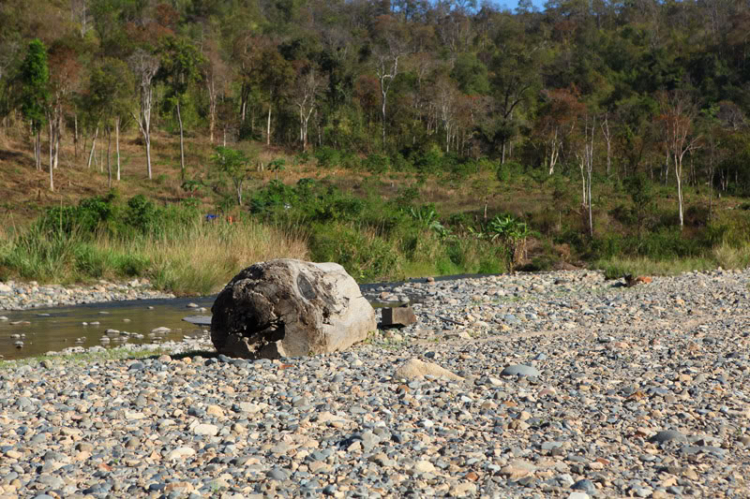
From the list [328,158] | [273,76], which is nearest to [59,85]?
[328,158]

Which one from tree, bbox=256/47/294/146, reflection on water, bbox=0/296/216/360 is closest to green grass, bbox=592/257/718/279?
reflection on water, bbox=0/296/216/360

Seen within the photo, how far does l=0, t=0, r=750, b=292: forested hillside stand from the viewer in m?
26.3

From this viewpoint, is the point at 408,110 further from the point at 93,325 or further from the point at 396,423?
the point at 396,423

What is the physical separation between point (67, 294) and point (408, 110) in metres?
37.1

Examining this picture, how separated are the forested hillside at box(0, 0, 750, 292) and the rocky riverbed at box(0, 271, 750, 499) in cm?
1161

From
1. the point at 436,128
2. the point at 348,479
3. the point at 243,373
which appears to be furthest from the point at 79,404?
the point at 436,128

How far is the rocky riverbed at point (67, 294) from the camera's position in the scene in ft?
33.1

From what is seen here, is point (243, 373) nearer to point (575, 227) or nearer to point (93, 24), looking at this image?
point (575, 227)

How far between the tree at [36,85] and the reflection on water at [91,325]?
19.1 m

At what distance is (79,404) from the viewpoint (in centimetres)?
400

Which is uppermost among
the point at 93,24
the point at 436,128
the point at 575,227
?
the point at 93,24

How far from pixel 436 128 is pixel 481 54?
2490 cm

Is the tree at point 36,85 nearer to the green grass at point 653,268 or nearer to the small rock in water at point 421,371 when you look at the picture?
the green grass at point 653,268

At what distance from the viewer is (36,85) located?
1072 inches
